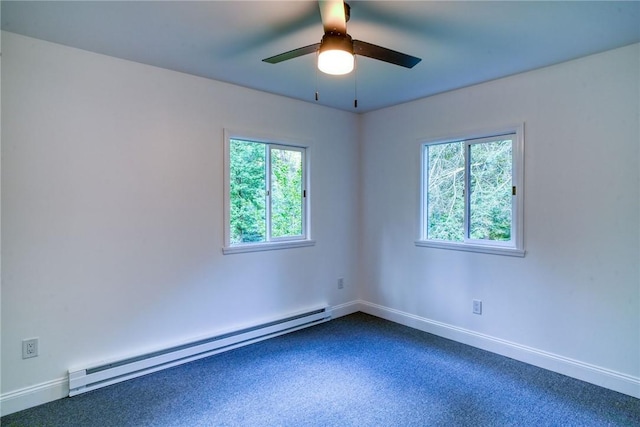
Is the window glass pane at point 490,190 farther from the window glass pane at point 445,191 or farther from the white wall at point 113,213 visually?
the white wall at point 113,213

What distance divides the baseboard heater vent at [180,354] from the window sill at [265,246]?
0.73 meters

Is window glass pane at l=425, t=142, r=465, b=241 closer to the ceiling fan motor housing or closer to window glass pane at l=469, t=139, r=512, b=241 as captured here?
window glass pane at l=469, t=139, r=512, b=241

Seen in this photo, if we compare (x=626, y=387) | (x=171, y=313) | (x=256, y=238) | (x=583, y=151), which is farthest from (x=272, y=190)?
(x=626, y=387)

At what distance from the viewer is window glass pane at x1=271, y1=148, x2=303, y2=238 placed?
3.63m

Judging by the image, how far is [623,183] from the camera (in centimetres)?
245

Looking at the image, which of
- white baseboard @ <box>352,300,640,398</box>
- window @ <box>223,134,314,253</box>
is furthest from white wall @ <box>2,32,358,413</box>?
white baseboard @ <box>352,300,640,398</box>

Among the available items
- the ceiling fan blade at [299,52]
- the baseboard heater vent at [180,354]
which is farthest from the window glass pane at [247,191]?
the ceiling fan blade at [299,52]

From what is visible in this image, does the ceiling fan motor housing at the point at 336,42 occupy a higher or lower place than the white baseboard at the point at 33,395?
higher

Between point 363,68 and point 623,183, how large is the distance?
206cm

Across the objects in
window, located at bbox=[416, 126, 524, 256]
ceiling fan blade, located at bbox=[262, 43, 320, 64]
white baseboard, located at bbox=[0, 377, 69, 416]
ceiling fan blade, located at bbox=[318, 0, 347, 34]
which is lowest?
white baseboard, located at bbox=[0, 377, 69, 416]

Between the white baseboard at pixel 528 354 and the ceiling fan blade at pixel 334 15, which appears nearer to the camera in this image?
the ceiling fan blade at pixel 334 15

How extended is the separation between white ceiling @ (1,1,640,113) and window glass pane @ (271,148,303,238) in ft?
3.11

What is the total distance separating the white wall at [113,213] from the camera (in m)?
2.29

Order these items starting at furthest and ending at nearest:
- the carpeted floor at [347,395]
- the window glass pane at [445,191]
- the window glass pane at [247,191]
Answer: the window glass pane at [445,191] < the window glass pane at [247,191] < the carpeted floor at [347,395]
